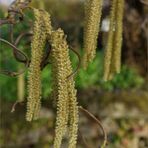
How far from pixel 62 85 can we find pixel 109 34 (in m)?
0.43

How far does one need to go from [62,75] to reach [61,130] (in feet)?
0.53

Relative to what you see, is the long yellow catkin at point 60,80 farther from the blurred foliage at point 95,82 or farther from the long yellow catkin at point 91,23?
the blurred foliage at point 95,82

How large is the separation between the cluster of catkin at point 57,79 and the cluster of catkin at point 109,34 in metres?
0.15

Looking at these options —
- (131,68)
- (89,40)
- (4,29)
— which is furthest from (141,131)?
(89,40)

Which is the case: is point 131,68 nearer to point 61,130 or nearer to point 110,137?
point 110,137

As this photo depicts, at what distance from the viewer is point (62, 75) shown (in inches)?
65.6

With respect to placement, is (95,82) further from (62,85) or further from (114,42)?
(62,85)

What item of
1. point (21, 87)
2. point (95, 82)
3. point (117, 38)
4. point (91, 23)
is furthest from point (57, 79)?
point (95, 82)

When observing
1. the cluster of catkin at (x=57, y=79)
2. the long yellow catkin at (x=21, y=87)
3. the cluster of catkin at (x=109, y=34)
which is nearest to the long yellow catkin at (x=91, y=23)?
the cluster of catkin at (x=109, y=34)

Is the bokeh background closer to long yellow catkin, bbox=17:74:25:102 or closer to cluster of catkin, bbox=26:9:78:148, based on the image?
long yellow catkin, bbox=17:74:25:102

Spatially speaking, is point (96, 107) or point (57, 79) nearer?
point (57, 79)

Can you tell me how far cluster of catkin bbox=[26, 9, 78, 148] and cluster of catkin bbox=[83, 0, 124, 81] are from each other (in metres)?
0.15

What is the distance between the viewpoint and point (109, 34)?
2.03 meters

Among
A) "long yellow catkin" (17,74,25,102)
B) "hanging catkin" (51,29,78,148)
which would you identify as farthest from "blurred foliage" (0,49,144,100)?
"hanging catkin" (51,29,78,148)
